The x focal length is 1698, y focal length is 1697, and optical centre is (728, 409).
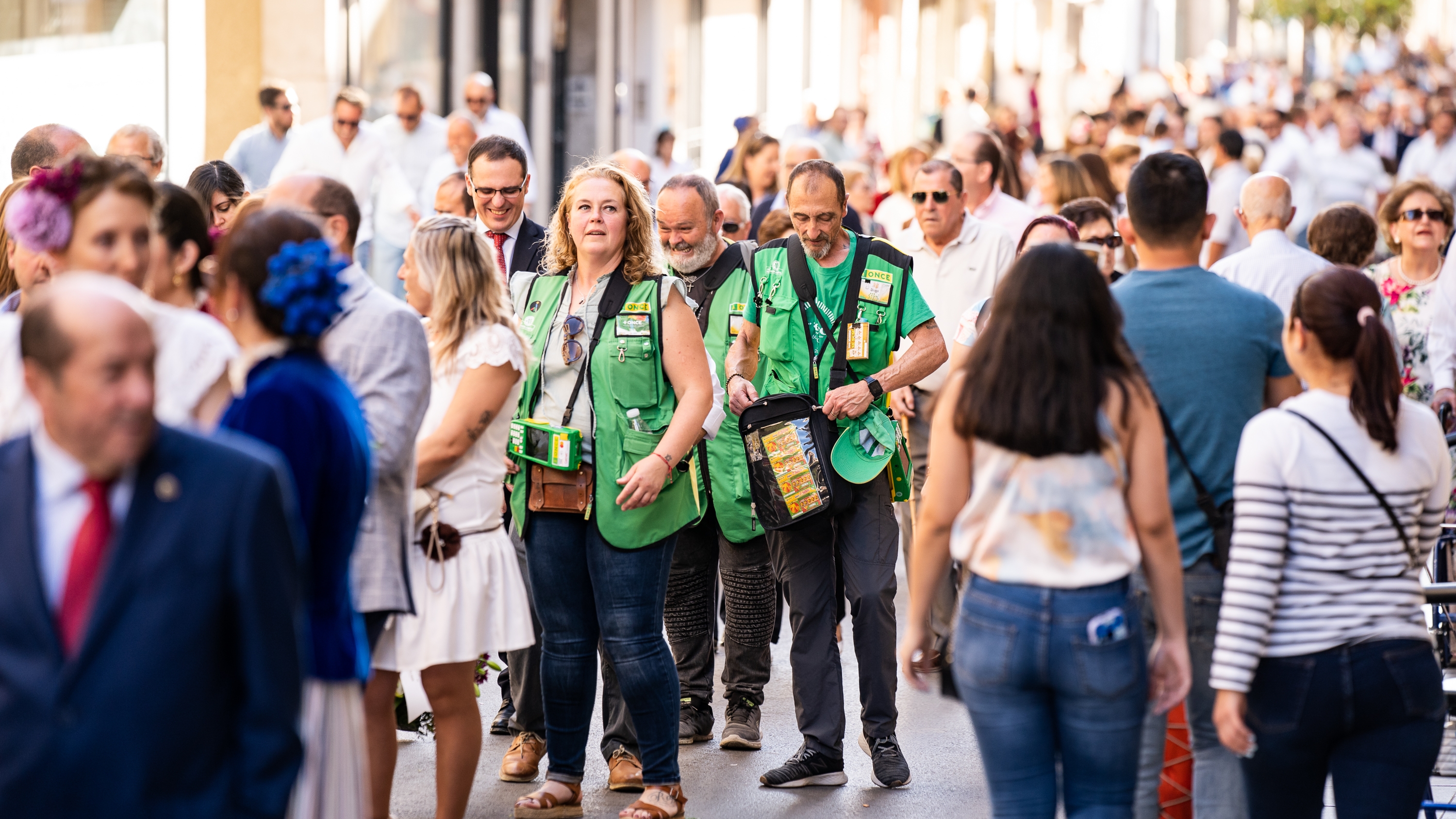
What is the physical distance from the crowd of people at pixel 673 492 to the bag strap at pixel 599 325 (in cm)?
1

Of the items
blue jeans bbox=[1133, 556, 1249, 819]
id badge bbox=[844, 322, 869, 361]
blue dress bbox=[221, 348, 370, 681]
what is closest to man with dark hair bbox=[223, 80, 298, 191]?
id badge bbox=[844, 322, 869, 361]

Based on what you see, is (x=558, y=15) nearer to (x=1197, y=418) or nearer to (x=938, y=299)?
(x=938, y=299)

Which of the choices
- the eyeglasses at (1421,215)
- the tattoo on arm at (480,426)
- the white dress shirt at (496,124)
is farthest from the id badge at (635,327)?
the white dress shirt at (496,124)

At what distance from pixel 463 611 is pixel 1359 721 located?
2.37m

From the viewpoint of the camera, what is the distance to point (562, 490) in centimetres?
524

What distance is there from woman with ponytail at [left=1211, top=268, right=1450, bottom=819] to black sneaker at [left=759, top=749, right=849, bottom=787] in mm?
2329

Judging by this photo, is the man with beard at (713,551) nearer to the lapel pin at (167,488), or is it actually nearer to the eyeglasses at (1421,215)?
the eyeglasses at (1421,215)

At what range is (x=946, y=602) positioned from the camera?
7.59m

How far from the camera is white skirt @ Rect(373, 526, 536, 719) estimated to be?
183 inches

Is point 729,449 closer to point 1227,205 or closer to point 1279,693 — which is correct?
point 1279,693

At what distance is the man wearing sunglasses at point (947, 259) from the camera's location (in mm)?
7477

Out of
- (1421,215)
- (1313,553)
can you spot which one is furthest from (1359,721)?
(1421,215)

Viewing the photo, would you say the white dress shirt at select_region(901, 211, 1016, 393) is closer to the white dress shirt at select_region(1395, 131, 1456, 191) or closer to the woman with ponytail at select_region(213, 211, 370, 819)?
the woman with ponytail at select_region(213, 211, 370, 819)

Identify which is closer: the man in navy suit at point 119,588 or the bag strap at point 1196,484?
the man in navy suit at point 119,588
